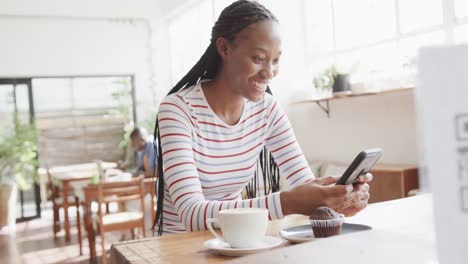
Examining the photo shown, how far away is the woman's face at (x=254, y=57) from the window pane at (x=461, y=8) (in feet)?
7.84

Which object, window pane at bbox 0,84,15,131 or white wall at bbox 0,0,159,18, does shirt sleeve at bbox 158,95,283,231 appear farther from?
white wall at bbox 0,0,159,18

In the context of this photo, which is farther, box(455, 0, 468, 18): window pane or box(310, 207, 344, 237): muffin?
box(455, 0, 468, 18): window pane

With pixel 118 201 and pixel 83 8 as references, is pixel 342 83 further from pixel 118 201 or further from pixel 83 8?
pixel 83 8

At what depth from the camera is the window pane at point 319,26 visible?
4.72 m

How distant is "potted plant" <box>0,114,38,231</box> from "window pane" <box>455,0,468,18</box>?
5.20m

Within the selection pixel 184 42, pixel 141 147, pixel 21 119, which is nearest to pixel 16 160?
pixel 21 119

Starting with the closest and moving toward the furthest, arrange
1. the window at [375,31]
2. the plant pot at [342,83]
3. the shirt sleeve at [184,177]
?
the shirt sleeve at [184,177]
the window at [375,31]
the plant pot at [342,83]

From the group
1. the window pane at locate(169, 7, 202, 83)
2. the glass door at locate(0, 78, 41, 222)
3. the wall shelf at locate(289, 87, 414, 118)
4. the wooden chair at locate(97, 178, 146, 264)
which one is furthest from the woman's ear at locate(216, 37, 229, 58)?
the glass door at locate(0, 78, 41, 222)

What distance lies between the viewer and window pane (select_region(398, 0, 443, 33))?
3539mm

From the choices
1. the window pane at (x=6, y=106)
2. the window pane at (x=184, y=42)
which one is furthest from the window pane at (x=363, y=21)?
the window pane at (x=6, y=106)

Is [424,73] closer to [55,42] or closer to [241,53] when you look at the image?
[241,53]

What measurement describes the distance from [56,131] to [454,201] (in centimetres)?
746

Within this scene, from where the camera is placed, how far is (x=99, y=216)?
3.84 meters

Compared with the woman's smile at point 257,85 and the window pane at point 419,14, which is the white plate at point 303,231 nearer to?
the woman's smile at point 257,85
